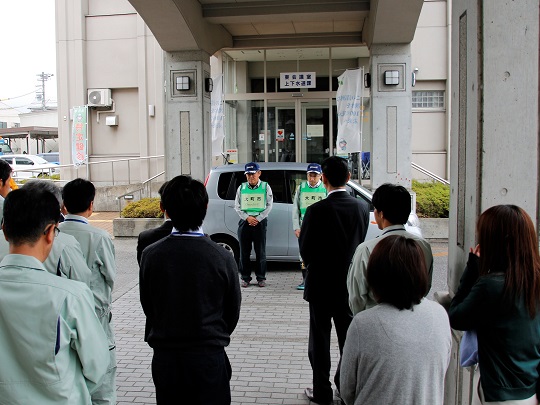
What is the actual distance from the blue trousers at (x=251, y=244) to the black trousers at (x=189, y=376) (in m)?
6.04

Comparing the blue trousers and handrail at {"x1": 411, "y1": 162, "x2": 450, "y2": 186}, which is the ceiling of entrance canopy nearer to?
the blue trousers

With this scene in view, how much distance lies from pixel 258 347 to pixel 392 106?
7.24 m

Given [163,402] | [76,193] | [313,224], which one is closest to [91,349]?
[163,402]

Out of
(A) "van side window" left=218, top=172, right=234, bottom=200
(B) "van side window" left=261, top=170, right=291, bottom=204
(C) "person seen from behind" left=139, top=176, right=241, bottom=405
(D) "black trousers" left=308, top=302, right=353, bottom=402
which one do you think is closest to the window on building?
(B) "van side window" left=261, top=170, right=291, bottom=204

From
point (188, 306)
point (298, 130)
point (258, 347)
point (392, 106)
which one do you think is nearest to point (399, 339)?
point (188, 306)

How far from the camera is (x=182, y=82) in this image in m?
11.8

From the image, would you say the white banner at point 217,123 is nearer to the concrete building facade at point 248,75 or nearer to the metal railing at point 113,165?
the concrete building facade at point 248,75

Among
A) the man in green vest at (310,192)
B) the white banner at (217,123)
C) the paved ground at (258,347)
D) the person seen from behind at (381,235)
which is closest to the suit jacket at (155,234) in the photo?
the person seen from behind at (381,235)

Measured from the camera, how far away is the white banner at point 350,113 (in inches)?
550

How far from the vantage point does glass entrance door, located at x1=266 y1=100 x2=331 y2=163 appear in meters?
17.0

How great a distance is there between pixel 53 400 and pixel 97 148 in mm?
18123

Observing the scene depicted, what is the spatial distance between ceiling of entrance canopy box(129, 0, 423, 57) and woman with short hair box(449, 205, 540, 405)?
8.14 m

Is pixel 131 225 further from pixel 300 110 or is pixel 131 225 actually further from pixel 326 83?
pixel 326 83

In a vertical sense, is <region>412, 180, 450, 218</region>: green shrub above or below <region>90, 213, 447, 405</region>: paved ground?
above
